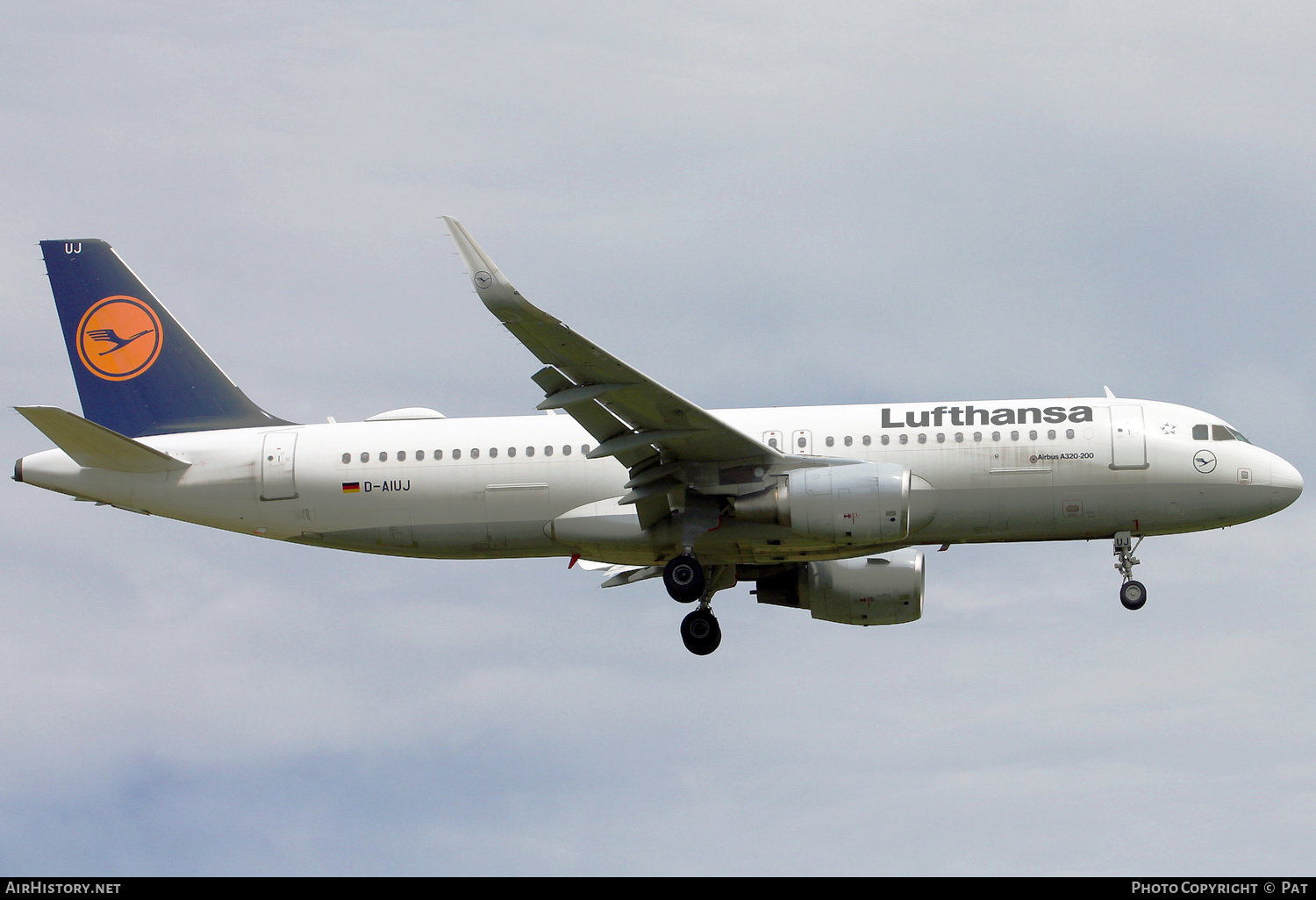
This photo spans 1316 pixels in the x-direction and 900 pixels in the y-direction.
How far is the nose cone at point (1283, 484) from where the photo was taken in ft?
106

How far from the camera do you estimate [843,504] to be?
1184 inches

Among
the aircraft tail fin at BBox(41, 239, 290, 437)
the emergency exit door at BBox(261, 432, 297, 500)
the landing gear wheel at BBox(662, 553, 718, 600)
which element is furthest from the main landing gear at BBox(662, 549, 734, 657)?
the aircraft tail fin at BBox(41, 239, 290, 437)

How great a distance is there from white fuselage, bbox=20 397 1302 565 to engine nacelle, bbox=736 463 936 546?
1.63 ft

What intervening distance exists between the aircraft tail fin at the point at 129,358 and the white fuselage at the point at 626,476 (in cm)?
177

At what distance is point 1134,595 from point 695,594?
936 centimetres

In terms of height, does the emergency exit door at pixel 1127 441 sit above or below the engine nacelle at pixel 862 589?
above

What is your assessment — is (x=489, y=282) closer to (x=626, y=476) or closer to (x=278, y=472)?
(x=626, y=476)

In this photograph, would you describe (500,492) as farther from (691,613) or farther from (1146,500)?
(1146,500)

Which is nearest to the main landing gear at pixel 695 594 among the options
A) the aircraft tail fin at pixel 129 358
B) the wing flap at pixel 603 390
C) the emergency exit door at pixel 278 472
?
the wing flap at pixel 603 390

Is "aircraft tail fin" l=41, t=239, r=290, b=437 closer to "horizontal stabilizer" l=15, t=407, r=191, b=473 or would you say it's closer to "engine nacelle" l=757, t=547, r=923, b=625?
"horizontal stabilizer" l=15, t=407, r=191, b=473

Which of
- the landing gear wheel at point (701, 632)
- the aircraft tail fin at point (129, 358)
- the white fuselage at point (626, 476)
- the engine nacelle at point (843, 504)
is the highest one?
the aircraft tail fin at point (129, 358)

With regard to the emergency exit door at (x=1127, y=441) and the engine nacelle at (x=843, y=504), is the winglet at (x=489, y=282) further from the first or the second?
the emergency exit door at (x=1127, y=441)

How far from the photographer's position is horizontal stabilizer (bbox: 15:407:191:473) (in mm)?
32500

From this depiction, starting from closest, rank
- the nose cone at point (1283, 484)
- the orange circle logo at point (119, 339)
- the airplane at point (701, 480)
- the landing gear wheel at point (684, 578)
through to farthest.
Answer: the airplane at point (701, 480)
the landing gear wheel at point (684, 578)
the nose cone at point (1283, 484)
the orange circle logo at point (119, 339)
